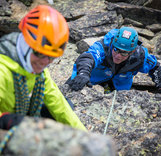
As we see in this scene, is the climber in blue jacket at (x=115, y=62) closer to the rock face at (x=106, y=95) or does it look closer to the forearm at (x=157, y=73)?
the forearm at (x=157, y=73)

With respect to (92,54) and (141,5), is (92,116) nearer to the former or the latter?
(92,54)

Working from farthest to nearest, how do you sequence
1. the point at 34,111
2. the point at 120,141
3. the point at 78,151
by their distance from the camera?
the point at 120,141
the point at 34,111
the point at 78,151

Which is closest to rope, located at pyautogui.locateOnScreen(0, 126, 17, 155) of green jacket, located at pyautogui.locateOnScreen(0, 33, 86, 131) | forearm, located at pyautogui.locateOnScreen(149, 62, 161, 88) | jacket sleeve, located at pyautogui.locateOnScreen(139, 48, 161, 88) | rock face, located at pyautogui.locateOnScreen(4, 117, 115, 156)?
rock face, located at pyautogui.locateOnScreen(4, 117, 115, 156)

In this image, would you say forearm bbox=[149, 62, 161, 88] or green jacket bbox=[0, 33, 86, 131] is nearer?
green jacket bbox=[0, 33, 86, 131]

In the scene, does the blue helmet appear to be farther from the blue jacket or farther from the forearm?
the forearm

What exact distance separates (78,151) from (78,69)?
372 centimetres

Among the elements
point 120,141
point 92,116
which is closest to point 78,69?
point 92,116

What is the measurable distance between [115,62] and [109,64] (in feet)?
1.15

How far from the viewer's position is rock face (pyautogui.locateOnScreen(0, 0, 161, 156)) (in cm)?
299

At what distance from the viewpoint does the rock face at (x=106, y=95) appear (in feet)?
9.82

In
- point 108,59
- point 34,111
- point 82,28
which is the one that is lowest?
point 82,28

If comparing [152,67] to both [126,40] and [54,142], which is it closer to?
[126,40]

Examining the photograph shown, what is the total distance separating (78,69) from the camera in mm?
5094

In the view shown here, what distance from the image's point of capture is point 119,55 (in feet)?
16.9
